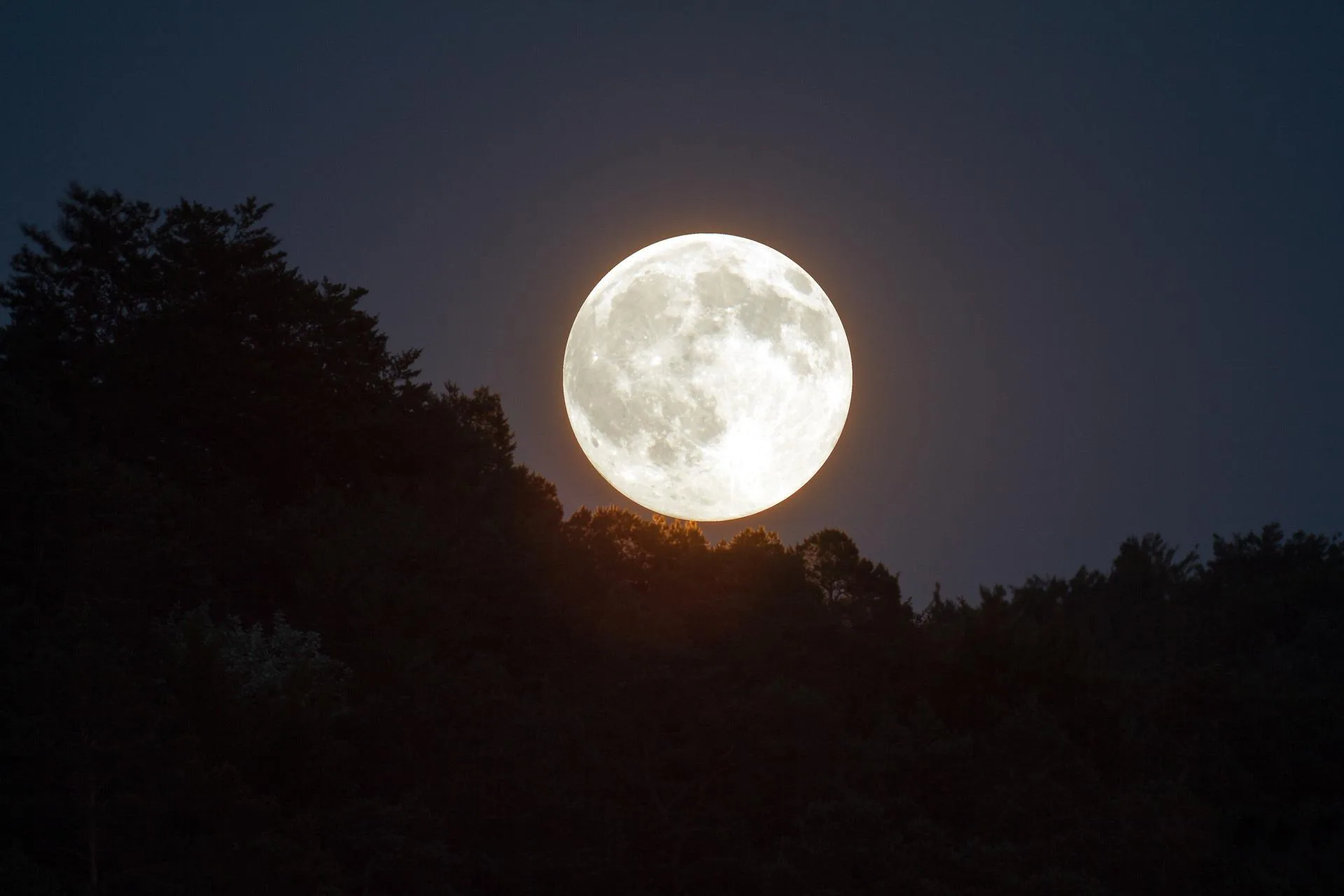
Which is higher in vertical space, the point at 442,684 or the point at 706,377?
the point at 706,377

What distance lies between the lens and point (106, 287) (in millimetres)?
36938

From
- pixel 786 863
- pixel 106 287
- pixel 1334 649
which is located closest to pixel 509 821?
pixel 786 863

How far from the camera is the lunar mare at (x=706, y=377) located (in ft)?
103

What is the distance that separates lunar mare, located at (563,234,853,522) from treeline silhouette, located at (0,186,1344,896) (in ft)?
13.2

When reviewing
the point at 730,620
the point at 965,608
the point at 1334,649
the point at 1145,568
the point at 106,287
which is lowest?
the point at 730,620

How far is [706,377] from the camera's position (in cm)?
3141

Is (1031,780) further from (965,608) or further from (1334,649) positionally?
(1334,649)

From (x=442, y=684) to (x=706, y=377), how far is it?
8.99 meters

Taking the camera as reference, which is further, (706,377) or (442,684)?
(706,377)

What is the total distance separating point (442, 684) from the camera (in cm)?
2895

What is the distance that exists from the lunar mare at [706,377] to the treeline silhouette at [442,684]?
4.02 meters

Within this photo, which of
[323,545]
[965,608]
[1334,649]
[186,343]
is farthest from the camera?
[1334,649]

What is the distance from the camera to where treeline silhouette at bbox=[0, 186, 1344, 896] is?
72.5 ft

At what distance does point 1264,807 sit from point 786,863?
1971 cm
